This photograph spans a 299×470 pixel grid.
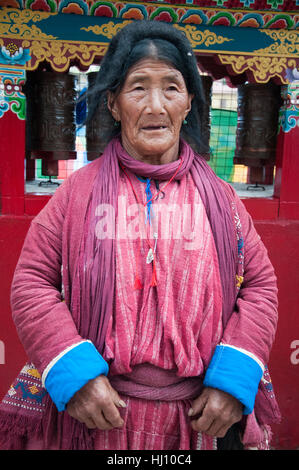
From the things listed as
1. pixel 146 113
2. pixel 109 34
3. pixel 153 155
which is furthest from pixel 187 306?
pixel 109 34

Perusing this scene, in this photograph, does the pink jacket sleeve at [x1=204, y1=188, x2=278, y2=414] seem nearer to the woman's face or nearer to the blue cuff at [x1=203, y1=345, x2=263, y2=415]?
the blue cuff at [x1=203, y1=345, x2=263, y2=415]

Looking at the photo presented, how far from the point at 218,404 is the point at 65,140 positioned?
2147mm

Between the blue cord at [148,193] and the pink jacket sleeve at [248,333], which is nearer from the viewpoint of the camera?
the pink jacket sleeve at [248,333]

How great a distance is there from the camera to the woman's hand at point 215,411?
1.27 meters

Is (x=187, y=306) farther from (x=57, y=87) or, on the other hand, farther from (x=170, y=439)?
(x=57, y=87)

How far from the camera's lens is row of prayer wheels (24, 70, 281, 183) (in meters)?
2.81

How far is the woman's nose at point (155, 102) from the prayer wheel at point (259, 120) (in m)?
1.76

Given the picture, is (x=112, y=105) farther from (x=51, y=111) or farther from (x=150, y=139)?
(x=51, y=111)

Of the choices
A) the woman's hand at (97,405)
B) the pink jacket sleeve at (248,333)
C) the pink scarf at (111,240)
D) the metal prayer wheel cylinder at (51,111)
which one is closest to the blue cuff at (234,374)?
the pink jacket sleeve at (248,333)

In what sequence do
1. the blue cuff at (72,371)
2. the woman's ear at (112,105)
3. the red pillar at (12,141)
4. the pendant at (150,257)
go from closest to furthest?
the blue cuff at (72,371) → the pendant at (150,257) → the woman's ear at (112,105) → the red pillar at (12,141)

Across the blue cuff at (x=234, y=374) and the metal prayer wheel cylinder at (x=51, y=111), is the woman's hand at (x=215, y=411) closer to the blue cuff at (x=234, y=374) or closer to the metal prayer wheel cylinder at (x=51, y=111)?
the blue cuff at (x=234, y=374)

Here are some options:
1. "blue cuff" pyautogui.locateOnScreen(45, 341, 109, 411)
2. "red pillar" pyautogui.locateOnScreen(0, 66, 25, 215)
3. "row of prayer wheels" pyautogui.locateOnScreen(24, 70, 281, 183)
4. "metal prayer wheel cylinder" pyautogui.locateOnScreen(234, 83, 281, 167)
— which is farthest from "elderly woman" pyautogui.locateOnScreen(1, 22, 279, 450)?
"metal prayer wheel cylinder" pyautogui.locateOnScreen(234, 83, 281, 167)

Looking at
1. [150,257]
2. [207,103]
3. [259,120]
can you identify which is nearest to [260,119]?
[259,120]

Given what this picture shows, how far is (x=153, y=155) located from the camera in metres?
1.49
